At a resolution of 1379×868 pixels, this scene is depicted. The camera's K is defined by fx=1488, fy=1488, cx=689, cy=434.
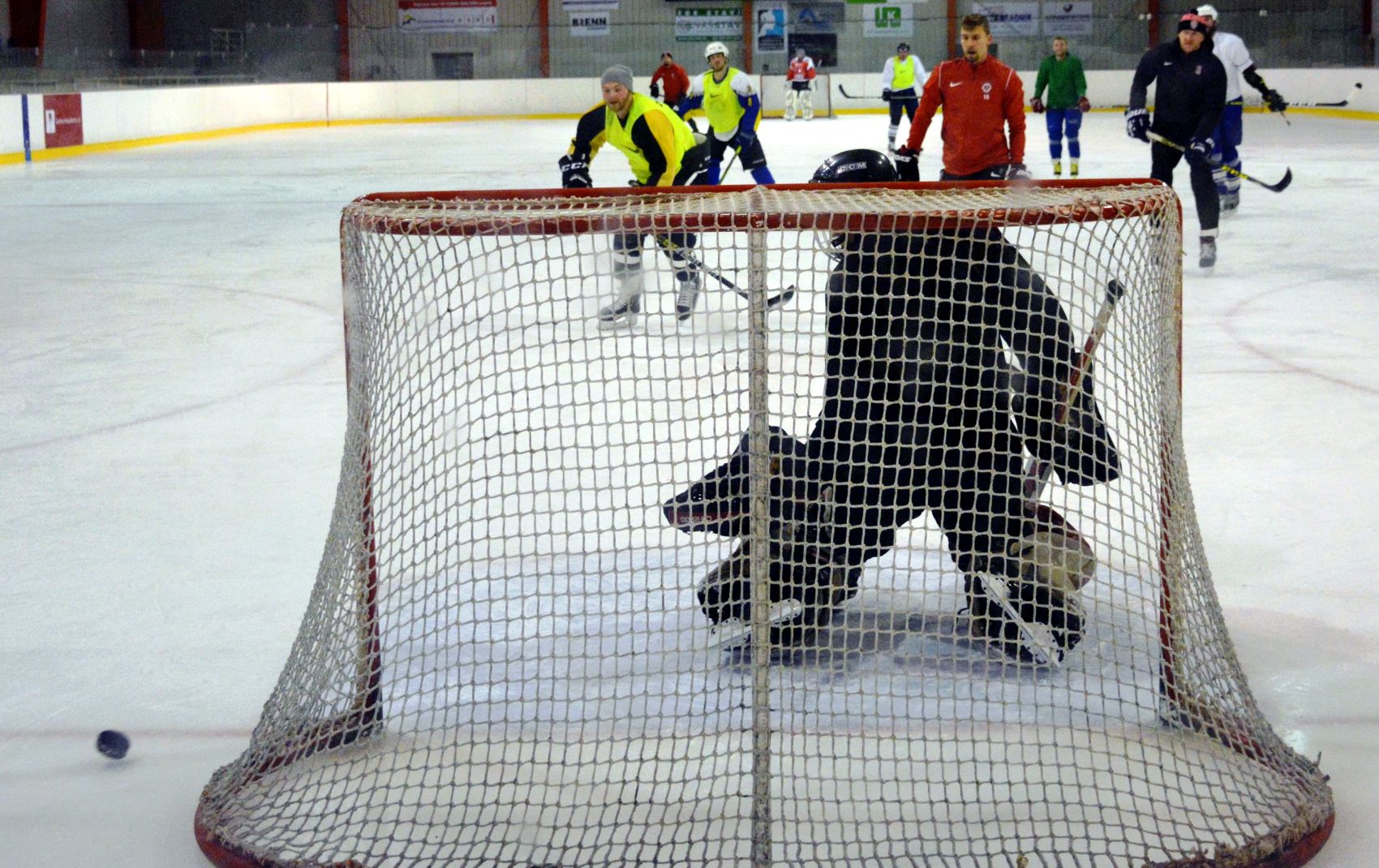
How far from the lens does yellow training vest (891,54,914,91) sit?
15.9m

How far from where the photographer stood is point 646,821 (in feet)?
6.37

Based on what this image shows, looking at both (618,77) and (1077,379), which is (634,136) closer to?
(618,77)

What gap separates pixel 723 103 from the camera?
32.1ft

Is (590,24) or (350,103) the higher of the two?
(590,24)

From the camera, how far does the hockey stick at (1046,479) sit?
2219 millimetres

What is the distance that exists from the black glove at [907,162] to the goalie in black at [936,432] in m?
3.38

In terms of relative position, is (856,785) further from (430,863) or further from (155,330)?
(155,330)

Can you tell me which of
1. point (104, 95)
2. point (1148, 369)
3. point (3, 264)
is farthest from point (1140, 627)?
point (104, 95)

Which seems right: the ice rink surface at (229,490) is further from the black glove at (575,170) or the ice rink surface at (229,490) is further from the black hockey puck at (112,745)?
the black glove at (575,170)

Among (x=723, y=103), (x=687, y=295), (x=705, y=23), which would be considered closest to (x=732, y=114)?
(x=723, y=103)

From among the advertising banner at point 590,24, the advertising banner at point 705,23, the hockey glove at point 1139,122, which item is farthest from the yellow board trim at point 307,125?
the hockey glove at point 1139,122

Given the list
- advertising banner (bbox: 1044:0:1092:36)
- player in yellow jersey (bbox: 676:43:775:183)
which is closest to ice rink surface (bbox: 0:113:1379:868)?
player in yellow jersey (bbox: 676:43:775:183)

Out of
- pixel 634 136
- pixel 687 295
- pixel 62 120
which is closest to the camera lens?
pixel 687 295

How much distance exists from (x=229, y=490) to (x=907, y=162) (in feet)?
10.2
